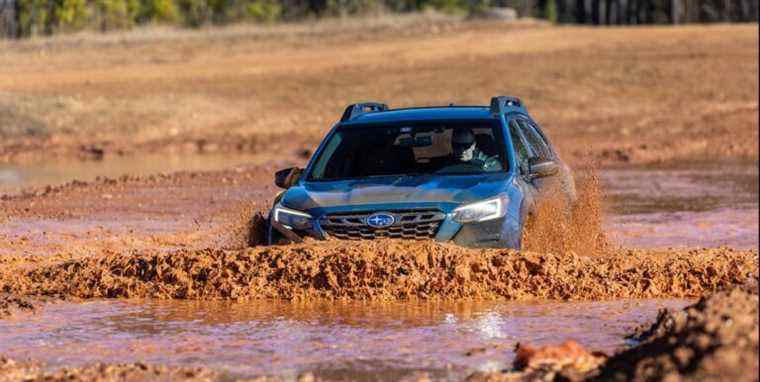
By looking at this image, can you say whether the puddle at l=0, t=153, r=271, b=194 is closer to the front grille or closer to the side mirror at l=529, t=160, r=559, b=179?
the side mirror at l=529, t=160, r=559, b=179

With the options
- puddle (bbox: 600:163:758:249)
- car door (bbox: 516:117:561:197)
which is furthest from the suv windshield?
puddle (bbox: 600:163:758:249)

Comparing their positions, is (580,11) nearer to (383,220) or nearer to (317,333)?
(383,220)

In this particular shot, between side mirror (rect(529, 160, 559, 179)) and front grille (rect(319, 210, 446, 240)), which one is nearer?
front grille (rect(319, 210, 446, 240))

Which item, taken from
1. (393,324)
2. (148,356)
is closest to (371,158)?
(393,324)

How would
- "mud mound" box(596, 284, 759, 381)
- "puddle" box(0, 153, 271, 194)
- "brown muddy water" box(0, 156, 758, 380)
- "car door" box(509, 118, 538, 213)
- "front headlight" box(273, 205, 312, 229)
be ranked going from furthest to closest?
"puddle" box(0, 153, 271, 194) → "car door" box(509, 118, 538, 213) → "front headlight" box(273, 205, 312, 229) → "brown muddy water" box(0, 156, 758, 380) → "mud mound" box(596, 284, 759, 381)

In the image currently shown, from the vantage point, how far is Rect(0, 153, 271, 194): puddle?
27516mm

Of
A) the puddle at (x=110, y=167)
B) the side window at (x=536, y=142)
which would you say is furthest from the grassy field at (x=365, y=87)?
the side window at (x=536, y=142)

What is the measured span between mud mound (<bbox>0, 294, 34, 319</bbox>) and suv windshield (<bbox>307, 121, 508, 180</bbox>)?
2.28 meters

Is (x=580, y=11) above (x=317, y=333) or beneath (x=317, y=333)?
beneath

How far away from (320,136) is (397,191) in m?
24.4

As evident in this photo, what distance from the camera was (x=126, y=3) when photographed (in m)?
89.4

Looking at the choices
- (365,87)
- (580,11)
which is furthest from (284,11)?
(365,87)

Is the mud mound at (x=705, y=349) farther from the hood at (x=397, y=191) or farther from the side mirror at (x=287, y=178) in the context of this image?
the side mirror at (x=287, y=178)

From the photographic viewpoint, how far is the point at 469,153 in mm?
12758
